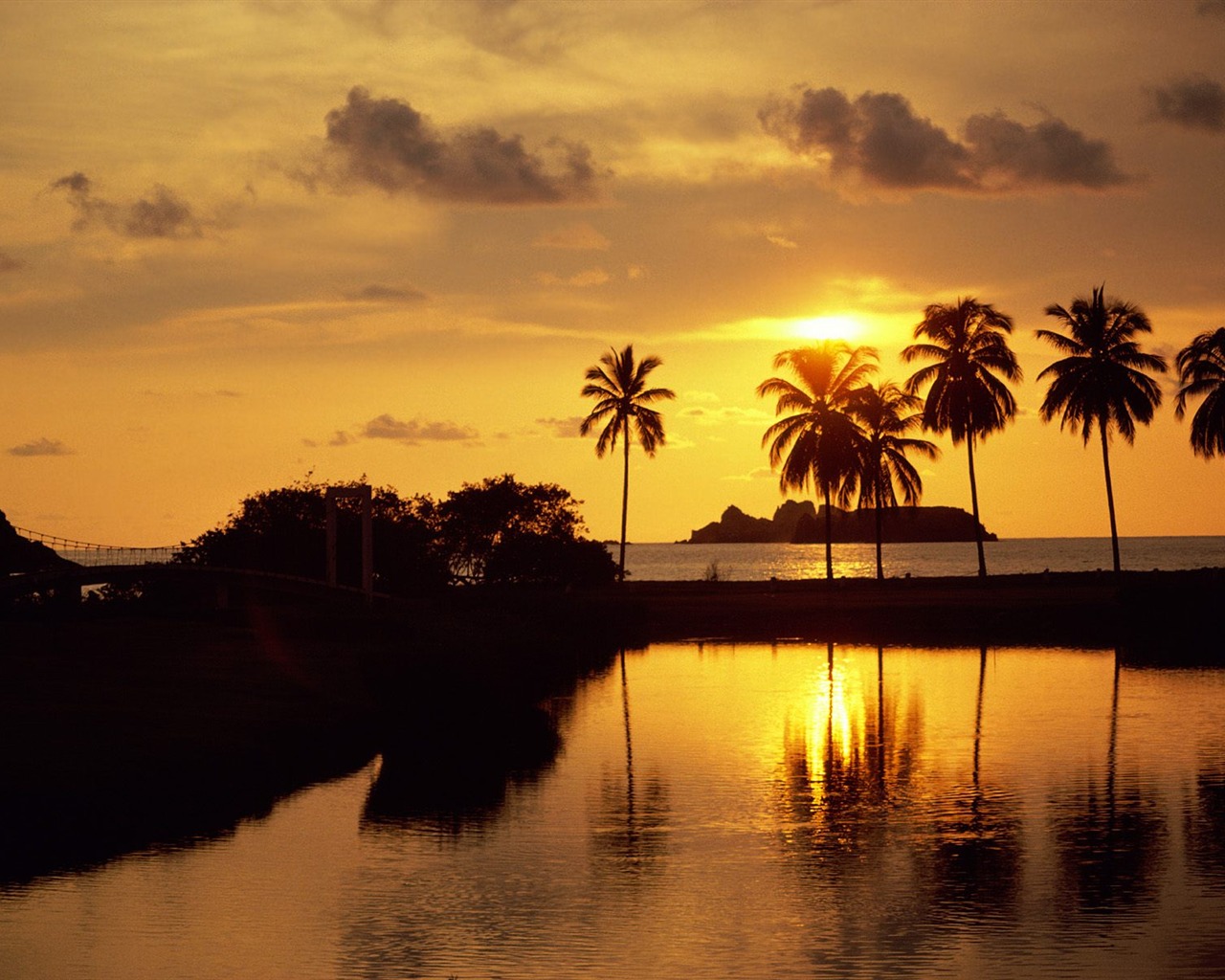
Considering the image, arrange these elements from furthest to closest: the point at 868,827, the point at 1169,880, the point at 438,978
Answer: the point at 868,827 → the point at 1169,880 → the point at 438,978

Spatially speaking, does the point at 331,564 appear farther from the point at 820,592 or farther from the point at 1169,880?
the point at 1169,880

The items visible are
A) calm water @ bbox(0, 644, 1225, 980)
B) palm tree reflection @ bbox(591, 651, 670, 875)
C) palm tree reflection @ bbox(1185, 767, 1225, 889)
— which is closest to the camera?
calm water @ bbox(0, 644, 1225, 980)

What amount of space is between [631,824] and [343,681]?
55.4 feet

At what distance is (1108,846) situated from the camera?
21.9 m

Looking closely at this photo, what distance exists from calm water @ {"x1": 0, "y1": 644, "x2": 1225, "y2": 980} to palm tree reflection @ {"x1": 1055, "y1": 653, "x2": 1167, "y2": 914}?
0.21ft

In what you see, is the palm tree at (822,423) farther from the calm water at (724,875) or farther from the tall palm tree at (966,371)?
the calm water at (724,875)

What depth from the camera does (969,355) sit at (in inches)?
3307

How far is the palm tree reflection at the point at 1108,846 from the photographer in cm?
1884

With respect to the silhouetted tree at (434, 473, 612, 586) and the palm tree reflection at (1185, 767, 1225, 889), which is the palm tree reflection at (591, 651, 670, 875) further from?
the silhouetted tree at (434, 473, 612, 586)

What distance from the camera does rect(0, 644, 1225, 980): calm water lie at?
16.3m

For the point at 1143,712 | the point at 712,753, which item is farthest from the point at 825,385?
the point at 712,753

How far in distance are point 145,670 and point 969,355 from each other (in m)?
56.6

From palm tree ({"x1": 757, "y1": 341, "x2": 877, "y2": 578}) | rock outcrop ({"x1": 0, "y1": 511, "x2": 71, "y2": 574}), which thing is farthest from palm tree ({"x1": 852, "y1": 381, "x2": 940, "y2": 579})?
rock outcrop ({"x1": 0, "y1": 511, "x2": 71, "y2": 574})

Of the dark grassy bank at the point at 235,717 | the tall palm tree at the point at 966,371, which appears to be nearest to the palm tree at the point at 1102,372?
the tall palm tree at the point at 966,371
